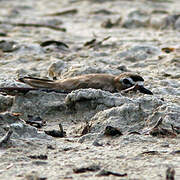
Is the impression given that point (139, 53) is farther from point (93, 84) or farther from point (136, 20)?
point (136, 20)

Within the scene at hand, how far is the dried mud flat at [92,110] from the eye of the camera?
297 cm

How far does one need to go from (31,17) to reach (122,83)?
4.93 meters

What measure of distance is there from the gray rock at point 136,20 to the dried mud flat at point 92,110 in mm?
199

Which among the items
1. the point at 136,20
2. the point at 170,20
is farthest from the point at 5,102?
the point at 136,20

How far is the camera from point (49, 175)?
110 inches

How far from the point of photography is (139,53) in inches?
240

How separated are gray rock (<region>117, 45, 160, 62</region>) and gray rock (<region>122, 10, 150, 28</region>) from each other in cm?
172

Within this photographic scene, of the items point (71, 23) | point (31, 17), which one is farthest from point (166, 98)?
point (31, 17)

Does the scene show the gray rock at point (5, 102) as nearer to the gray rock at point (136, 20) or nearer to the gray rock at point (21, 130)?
the gray rock at point (21, 130)

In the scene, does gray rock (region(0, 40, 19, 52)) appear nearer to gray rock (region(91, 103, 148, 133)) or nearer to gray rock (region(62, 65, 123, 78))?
gray rock (region(62, 65, 123, 78))

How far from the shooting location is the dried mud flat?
2.97 metres

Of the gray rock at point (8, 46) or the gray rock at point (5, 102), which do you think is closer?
the gray rock at point (5, 102)

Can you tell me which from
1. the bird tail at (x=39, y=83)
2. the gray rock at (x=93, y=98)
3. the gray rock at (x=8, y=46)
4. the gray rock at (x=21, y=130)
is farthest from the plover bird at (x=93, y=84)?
the gray rock at (x=8, y=46)

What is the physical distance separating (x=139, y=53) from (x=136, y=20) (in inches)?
85.0
